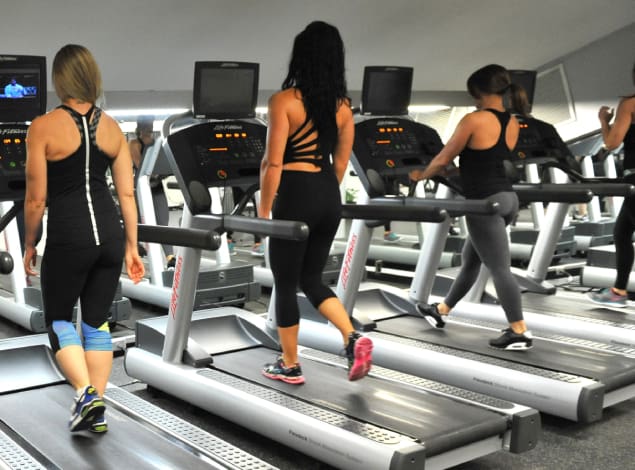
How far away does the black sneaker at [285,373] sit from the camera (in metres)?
3.46

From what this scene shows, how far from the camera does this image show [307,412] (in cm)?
306

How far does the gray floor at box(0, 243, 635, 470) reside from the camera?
10.1ft

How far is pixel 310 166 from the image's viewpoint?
3166mm

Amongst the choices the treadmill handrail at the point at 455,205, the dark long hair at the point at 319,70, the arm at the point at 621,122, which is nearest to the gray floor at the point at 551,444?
the treadmill handrail at the point at 455,205

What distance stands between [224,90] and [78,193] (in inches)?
57.6

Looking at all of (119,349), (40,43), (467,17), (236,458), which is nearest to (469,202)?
(236,458)

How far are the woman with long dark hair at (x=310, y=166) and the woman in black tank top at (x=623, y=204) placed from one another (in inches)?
84.3

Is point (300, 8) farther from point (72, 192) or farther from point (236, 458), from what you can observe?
point (236, 458)

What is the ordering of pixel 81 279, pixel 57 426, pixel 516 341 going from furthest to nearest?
pixel 516 341 < pixel 57 426 < pixel 81 279

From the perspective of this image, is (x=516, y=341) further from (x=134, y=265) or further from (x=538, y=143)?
(x=134, y=265)

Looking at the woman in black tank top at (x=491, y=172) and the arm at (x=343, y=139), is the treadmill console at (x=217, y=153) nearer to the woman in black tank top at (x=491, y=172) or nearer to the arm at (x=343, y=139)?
the arm at (x=343, y=139)

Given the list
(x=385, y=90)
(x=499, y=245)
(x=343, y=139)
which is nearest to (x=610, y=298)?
(x=499, y=245)

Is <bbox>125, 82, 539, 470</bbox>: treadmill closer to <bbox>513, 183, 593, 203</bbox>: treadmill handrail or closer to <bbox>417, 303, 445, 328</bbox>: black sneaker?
<bbox>417, 303, 445, 328</bbox>: black sneaker

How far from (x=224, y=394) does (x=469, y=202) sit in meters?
1.45
